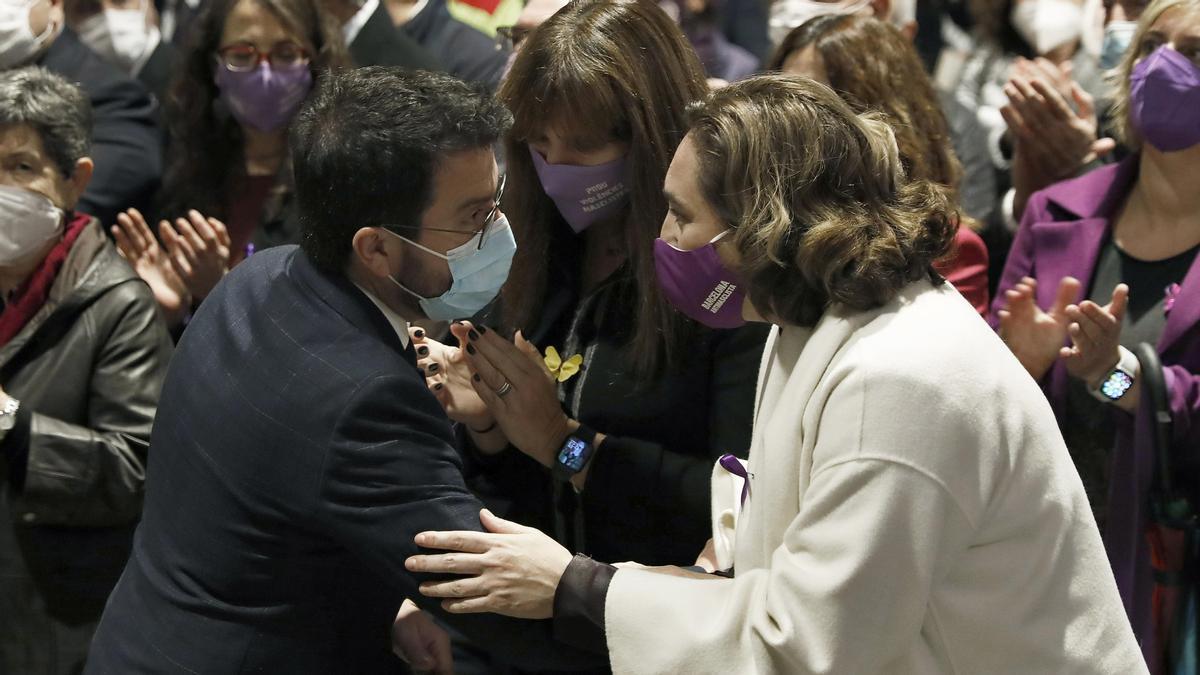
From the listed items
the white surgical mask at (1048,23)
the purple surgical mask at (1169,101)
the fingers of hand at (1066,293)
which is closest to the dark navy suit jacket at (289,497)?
the fingers of hand at (1066,293)

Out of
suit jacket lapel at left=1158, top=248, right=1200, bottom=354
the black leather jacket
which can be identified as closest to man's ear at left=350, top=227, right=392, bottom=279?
the black leather jacket

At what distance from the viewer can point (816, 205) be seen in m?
2.31

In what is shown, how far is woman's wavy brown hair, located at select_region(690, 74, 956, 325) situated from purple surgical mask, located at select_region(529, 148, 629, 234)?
57 cm

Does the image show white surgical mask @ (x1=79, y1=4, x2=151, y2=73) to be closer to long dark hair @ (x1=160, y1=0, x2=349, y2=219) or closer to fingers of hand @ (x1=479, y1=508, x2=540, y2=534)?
long dark hair @ (x1=160, y1=0, x2=349, y2=219)

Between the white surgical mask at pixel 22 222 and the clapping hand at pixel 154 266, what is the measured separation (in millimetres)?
492

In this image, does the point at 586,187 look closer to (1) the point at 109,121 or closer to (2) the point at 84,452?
(2) the point at 84,452

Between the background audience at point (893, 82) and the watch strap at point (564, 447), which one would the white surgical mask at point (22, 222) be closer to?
the watch strap at point (564, 447)

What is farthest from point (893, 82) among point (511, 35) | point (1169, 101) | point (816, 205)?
point (816, 205)

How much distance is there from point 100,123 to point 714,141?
9.46 feet

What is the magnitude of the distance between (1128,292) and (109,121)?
9.76ft

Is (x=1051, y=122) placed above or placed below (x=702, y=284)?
below

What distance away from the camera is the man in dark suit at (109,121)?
462 cm

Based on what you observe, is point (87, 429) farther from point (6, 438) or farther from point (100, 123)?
point (100, 123)

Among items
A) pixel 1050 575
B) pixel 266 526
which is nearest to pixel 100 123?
pixel 266 526
